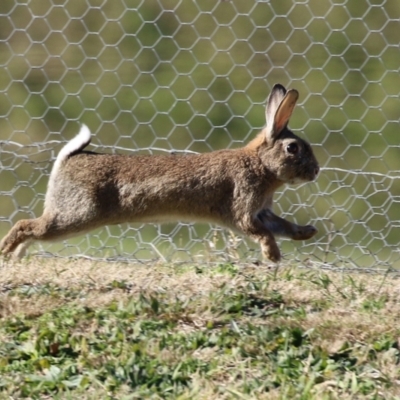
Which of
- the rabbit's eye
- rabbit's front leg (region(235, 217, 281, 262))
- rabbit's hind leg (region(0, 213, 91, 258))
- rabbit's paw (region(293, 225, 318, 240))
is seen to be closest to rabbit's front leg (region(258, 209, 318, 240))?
rabbit's paw (region(293, 225, 318, 240))

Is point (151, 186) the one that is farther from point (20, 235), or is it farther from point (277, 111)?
point (277, 111)

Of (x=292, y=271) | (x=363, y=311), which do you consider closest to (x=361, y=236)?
(x=292, y=271)

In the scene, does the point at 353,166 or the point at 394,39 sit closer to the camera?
the point at 353,166

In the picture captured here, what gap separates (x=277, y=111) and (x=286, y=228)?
2.09ft

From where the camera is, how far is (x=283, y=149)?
5898 millimetres

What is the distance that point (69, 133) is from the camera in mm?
8570

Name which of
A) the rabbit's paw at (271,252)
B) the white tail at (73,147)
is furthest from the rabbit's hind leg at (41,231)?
the rabbit's paw at (271,252)

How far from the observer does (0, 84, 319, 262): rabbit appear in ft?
18.2

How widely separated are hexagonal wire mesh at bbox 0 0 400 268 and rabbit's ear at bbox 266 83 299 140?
3.24 feet

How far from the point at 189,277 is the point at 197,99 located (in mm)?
4184

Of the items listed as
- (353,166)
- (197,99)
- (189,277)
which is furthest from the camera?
(197,99)

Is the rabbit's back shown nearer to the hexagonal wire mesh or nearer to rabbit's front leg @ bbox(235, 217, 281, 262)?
rabbit's front leg @ bbox(235, 217, 281, 262)

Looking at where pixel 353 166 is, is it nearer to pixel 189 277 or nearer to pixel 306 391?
pixel 189 277

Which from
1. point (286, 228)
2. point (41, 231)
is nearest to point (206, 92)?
point (286, 228)
